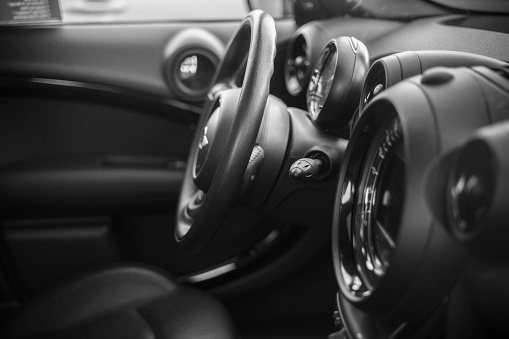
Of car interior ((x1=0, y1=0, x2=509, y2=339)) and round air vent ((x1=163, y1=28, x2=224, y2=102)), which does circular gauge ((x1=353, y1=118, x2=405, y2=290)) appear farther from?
round air vent ((x1=163, y1=28, x2=224, y2=102))

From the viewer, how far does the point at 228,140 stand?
107cm

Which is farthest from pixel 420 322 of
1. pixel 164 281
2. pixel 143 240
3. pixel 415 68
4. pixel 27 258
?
pixel 27 258

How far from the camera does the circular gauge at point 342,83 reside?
4.08 feet

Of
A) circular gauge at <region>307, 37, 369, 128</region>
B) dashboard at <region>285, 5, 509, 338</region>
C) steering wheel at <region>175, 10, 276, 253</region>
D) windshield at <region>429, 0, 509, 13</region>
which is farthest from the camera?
windshield at <region>429, 0, 509, 13</region>

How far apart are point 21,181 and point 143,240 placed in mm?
385

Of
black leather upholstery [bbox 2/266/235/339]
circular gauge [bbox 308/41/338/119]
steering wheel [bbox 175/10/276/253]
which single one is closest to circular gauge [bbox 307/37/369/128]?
circular gauge [bbox 308/41/338/119]

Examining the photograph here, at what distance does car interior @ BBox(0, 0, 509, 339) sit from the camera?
0.74 m

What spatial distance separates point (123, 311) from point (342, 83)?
65 cm

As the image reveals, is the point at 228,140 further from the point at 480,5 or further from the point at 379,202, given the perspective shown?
the point at 480,5

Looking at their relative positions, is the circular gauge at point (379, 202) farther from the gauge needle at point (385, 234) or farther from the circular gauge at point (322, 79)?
the circular gauge at point (322, 79)

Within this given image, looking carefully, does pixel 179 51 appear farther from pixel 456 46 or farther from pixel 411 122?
pixel 411 122

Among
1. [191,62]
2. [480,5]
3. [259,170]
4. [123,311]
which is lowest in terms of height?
[123,311]

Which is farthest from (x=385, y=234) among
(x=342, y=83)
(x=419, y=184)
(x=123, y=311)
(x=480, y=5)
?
(x=480, y=5)

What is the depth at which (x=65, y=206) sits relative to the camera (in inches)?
71.2
